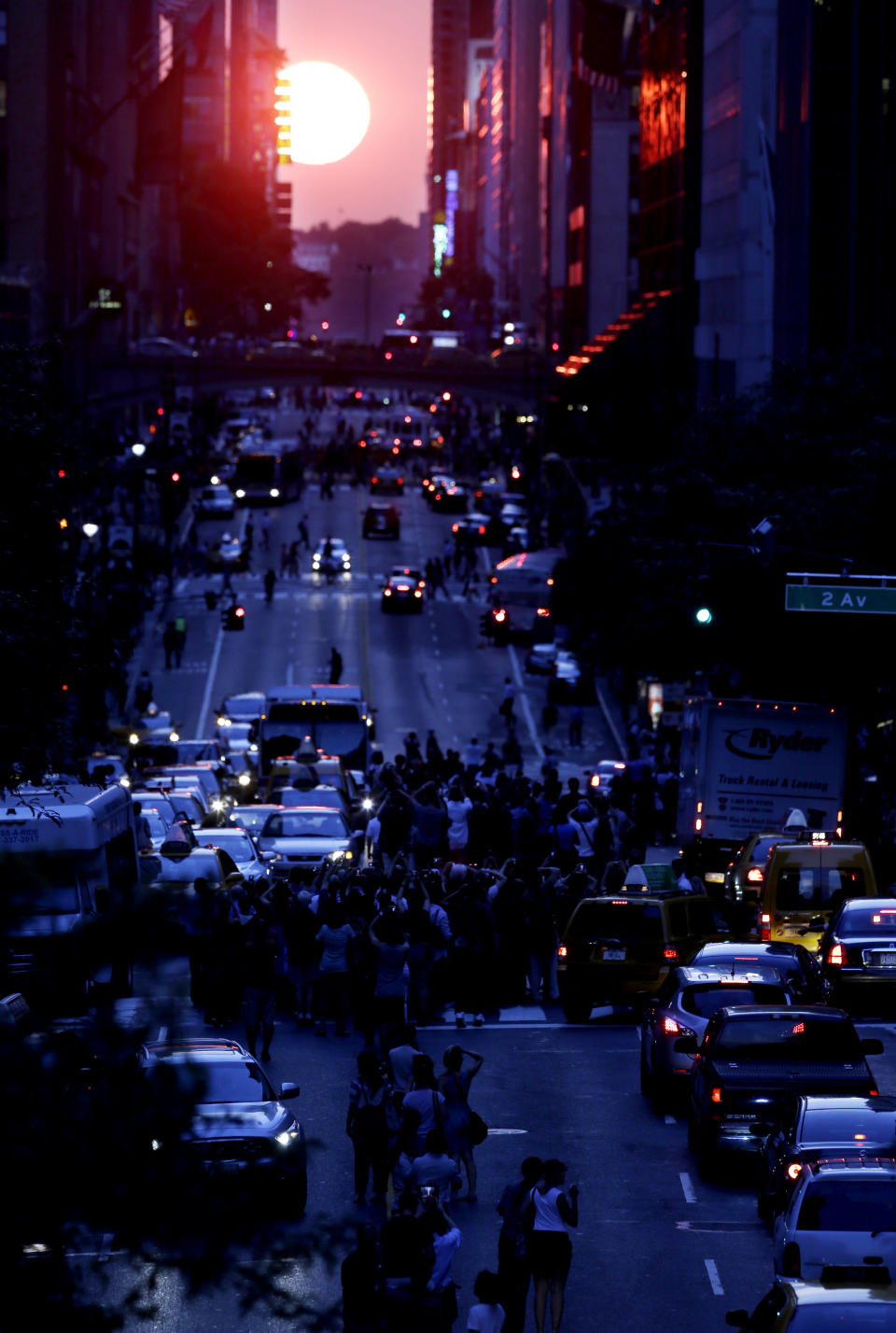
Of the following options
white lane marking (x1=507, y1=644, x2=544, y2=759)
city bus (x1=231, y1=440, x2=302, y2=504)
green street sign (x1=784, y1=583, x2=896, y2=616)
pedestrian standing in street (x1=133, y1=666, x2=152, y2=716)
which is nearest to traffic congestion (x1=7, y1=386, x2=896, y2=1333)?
green street sign (x1=784, y1=583, x2=896, y2=616)

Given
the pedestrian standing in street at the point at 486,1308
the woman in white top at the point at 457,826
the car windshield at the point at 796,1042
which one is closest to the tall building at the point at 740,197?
the woman in white top at the point at 457,826

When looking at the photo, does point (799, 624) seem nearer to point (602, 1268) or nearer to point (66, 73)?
point (602, 1268)

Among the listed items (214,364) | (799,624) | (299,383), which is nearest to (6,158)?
(214,364)

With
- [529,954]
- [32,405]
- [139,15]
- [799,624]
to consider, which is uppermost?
[139,15]

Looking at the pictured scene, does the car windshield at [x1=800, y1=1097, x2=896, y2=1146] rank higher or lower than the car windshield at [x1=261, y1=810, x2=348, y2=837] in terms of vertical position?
higher

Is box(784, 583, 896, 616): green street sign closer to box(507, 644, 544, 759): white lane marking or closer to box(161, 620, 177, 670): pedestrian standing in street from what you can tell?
box(507, 644, 544, 759): white lane marking

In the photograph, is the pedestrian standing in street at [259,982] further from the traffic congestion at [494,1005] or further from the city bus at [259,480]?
the city bus at [259,480]

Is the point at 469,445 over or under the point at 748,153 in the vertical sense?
under
